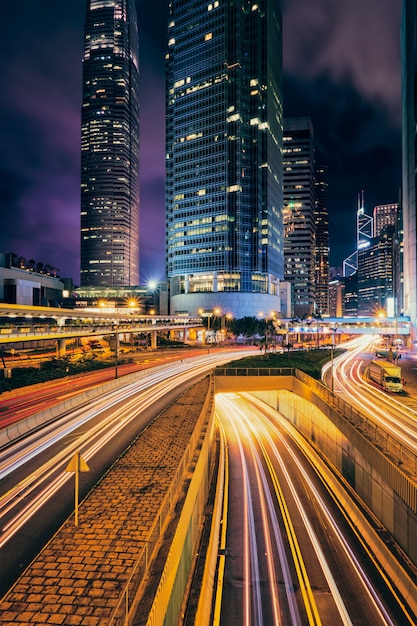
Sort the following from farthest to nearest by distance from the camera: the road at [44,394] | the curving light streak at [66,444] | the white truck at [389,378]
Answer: the white truck at [389,378], the road at [44,394], the curving light streak at [66,444]

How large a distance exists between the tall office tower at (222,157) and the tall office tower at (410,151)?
5218cm

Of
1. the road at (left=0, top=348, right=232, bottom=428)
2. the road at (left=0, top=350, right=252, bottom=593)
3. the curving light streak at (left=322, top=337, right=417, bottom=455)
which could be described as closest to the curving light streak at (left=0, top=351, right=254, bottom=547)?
the road at (left=0, top=350, right=252, bottom=593)

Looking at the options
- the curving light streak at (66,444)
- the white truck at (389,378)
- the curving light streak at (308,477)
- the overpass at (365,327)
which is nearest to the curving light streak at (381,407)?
the white truck at (389,378)

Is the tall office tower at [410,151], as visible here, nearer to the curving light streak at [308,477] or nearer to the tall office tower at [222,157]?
the tall office tower at [222,157]

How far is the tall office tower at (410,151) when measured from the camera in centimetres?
9844

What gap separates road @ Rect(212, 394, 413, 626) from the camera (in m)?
12.4

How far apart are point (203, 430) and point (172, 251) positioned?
5127 inches

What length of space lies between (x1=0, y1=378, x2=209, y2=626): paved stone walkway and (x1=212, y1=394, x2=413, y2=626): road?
4.56 meters

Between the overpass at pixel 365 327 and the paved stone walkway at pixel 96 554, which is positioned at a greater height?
the overpass at pixel 365 327

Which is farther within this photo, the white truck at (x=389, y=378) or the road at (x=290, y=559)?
the white truck at (x=389, y=378)

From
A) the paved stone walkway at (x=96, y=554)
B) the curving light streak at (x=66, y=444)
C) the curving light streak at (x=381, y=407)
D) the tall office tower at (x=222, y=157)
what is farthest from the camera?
the tall office tower at (x=222, y=157)

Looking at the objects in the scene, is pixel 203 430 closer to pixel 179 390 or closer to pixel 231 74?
pixel 179 390

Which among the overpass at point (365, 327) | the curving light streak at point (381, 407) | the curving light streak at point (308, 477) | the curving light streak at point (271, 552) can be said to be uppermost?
the overpass at point (365, 327)

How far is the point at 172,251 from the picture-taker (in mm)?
145625
